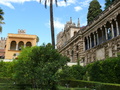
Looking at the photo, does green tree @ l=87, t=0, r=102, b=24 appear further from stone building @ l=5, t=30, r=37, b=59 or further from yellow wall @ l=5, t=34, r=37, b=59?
yellow wall @ l=5, t=34, r=37, b=59


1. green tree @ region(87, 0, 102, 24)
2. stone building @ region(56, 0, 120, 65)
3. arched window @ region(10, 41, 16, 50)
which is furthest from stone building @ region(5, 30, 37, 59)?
green tree @ region(87, 0, 102, 24)

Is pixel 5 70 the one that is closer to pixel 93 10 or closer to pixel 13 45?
pixel 13 45

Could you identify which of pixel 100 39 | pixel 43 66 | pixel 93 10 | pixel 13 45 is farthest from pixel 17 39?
pixel 43 66

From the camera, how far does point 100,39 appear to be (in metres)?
27.7

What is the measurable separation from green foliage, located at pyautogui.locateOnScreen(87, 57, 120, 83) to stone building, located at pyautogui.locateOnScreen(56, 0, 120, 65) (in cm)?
334

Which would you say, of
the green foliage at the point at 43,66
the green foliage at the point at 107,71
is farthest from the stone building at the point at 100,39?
the green foliage at the point at 43,66

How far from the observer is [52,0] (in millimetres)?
22500

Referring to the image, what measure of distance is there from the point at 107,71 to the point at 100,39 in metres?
11.5

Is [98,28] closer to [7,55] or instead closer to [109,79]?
→ [109,79]

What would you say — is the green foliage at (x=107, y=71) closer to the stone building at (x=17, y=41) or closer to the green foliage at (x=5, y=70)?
the green foliage at (x=5, y=70)

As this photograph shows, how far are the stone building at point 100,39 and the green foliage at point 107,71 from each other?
3.34 metres

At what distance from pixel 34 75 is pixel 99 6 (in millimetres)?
38447

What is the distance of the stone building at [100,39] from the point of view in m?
21.4

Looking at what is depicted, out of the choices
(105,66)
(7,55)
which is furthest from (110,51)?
(7,55)
